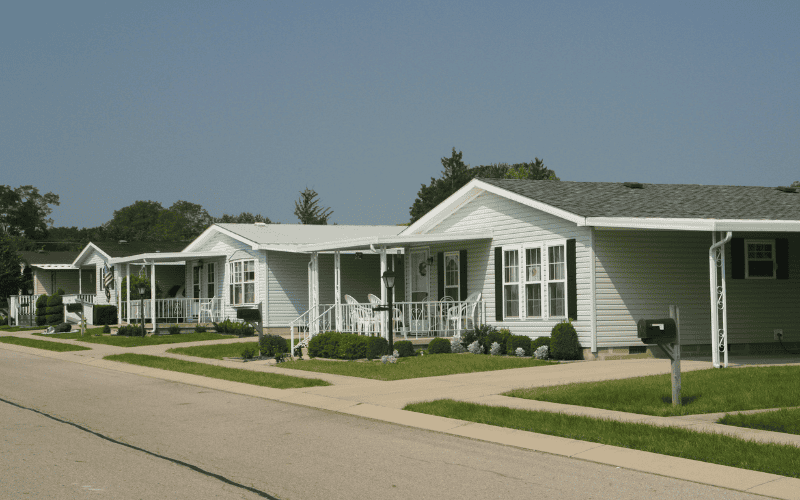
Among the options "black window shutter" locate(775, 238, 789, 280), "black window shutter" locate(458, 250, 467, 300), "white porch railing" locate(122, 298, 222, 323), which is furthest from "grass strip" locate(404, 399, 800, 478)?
"white porch railing" locate(122, 298, 222, 323)

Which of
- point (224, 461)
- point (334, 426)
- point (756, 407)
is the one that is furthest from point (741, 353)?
point (224, 461)

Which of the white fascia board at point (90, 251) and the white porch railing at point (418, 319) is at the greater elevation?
the white fascia board at point (90, 251)

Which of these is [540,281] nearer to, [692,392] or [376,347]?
[376,347]

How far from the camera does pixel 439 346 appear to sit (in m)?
20.5

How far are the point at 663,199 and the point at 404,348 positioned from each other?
7.24 meters

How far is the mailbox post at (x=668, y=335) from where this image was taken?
1116 cm

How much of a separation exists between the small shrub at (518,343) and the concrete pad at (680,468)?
34.8 feet

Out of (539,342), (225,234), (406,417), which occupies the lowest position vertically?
(406,417)

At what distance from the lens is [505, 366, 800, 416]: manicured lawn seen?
11453 millimetres

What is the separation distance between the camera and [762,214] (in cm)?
1809

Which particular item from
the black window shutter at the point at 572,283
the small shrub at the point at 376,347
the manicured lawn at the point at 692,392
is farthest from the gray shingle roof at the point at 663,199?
the small shrub at the point at 376,347

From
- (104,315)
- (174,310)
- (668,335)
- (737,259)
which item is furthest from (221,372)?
(104,315)

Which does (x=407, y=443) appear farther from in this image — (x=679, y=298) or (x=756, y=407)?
(x=679, y=298)

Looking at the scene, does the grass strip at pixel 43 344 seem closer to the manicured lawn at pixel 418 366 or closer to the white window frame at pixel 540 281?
the manicured lawn at pixel 418 366
